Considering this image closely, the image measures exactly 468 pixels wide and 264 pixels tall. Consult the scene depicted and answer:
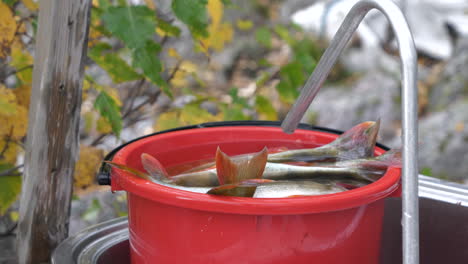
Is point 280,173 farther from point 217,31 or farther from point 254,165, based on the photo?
point 217,31

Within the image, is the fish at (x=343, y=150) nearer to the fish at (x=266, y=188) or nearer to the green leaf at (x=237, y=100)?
the fish at (x=266, y=188)

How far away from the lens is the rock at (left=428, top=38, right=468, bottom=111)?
4.22m

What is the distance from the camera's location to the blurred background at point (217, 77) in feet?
3.91

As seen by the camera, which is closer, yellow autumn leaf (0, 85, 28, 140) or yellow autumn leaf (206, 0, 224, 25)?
yellow autumn leaf (0, 85, 28, 140)

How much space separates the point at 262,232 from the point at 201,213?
8cm

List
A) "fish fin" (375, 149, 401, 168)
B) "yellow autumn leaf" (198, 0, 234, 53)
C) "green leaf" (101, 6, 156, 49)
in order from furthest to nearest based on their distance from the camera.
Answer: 1. "yellow autumn leaf" (198, 0, 234, 53)
2. "green leaf" (101, 6, 156, 49)
3. "fish fin" (375, 149, 401, 168)

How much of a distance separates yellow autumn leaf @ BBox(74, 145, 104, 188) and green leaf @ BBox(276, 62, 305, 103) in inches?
24.0

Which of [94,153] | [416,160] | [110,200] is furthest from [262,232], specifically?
[110,200]

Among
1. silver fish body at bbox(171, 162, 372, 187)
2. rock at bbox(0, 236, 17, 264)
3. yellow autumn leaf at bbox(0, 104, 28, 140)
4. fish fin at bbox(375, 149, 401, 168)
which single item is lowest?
rock at bbox(0, 236, 17, 264)

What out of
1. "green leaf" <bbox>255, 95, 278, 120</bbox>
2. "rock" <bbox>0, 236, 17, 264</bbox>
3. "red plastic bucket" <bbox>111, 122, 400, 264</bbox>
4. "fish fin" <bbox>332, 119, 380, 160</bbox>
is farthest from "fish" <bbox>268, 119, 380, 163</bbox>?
"rock" <bbox>0, 236, 17, 264</bbox>

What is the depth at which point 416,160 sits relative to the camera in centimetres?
54

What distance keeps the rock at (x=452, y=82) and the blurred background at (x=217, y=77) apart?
0.04ft

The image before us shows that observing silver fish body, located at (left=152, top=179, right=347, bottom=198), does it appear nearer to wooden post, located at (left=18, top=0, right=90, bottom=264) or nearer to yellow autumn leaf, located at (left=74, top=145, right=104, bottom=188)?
wooden post, located at (left=18, top=0, right=90, bottom=264)

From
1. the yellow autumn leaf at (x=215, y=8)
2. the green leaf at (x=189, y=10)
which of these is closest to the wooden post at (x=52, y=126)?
the green leaf at (x=189, y=10)
